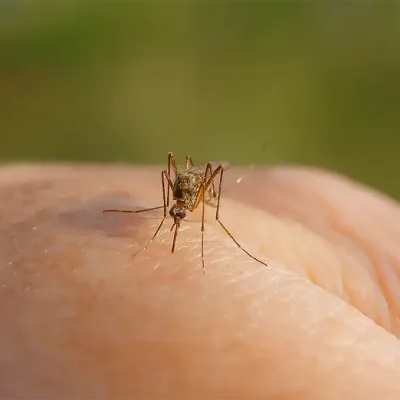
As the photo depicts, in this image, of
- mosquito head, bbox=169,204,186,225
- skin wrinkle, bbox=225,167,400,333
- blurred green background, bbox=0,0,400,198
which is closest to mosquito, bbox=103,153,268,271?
mosquito head, bbox=169,204,186,225

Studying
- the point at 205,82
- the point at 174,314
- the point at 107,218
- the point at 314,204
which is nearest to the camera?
the point at 174,314

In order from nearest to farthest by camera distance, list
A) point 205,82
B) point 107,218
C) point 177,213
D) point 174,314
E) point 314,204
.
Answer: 1. point 174,314
2. point 107,218
3. point 177,213
4. point 314,204
5. point 205,82

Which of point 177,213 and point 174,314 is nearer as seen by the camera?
point 174,314

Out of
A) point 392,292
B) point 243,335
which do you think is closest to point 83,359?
point 243,335

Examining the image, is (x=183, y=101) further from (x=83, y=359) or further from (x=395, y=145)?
(x=83, y=359)

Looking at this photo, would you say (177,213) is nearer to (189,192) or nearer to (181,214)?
(181,214)

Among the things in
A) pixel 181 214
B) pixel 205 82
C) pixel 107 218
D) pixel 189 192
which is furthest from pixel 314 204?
pixel 205 82
